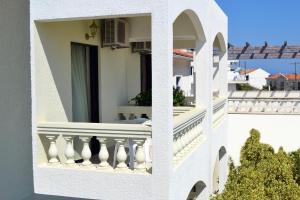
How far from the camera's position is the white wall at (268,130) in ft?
60.1

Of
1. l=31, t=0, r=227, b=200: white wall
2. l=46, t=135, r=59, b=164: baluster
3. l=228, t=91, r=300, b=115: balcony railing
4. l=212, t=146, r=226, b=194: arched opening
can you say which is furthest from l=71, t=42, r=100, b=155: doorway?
l=228, t=91, r=300, b=115: balcony railing

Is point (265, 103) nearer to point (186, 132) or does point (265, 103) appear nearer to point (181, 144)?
point (186, 132)

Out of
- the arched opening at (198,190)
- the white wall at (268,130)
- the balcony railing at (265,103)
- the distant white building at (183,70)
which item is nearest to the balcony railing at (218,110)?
the arched opening at (198,190)

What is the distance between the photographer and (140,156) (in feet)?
19.5

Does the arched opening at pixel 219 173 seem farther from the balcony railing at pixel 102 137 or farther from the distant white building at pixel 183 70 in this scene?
the distant white building at pixel 183 70

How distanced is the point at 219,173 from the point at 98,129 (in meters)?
7.91

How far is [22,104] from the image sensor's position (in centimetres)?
682

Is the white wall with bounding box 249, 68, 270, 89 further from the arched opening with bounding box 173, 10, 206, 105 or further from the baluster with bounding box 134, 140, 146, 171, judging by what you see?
the baluster with bounding box 134, 140, 146, 171

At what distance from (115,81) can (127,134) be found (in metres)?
4.85

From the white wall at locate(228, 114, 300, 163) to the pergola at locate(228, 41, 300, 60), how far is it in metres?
4.16

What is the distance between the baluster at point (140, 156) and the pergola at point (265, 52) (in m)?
16.5

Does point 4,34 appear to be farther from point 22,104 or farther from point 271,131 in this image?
point 271,131

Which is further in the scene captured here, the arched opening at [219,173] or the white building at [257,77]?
the white building at [257,77]

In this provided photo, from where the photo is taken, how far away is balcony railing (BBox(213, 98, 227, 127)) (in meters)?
10.9
